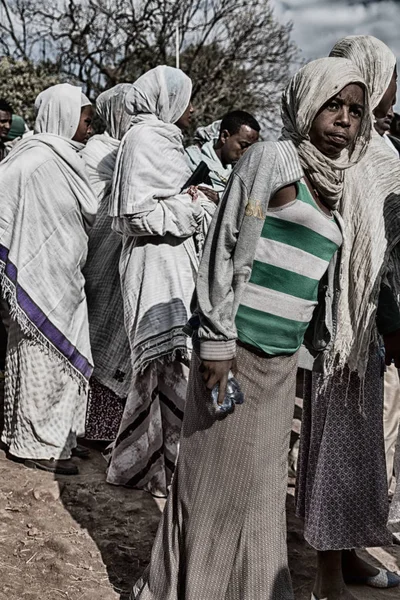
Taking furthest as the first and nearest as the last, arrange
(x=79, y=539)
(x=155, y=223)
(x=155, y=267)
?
(x=155, y=267) < (x=155, y=223) < (x=79, y=539)

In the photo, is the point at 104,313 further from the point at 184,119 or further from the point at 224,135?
the point at 224,135

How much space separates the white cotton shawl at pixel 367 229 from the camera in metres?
2.70

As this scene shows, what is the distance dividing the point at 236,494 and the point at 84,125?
287cm

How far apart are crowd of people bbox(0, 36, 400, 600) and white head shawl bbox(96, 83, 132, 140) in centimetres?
54

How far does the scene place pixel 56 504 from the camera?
3898 mm

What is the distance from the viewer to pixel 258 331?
2469 mm

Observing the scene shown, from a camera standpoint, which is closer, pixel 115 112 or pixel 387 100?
pixel 387 100

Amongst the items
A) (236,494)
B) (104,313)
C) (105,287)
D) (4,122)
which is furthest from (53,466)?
(4,122)

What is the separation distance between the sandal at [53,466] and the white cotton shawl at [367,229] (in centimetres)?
211

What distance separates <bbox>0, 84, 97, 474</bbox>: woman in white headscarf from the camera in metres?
4.22

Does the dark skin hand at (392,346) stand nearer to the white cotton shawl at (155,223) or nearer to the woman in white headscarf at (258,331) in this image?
the woman in white headscarf at (258,331)

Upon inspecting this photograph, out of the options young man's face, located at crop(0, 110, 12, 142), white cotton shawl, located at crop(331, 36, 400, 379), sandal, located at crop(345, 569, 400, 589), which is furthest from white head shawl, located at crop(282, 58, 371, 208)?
young man's face, located at crop(0, 110, 12, 142)

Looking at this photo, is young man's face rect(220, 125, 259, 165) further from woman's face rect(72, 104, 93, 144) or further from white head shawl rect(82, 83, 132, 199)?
woman's face rect(72, 104, 93, 144)

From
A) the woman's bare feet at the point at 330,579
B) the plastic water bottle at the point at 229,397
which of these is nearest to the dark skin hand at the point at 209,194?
the plastic water bottle at the point at 229,397
